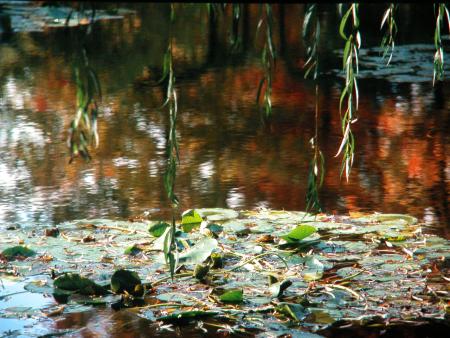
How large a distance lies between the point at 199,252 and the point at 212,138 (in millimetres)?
2389

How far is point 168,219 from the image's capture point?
3.98 metres

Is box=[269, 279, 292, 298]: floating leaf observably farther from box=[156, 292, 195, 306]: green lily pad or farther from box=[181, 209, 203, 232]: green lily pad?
box=[181, 209, 203, 232]: green lily pad

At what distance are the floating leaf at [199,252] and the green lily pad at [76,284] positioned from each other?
0.32 m

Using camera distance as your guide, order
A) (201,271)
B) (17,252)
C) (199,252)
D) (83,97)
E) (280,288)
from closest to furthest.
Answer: (83,97)
(280,288)
(201,271)
(199,252)
(17,252)

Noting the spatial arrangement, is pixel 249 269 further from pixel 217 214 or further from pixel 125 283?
pixel 217 214

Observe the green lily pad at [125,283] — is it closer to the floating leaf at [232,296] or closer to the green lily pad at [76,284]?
the green lily pad at [76,284]

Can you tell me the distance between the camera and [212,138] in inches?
223

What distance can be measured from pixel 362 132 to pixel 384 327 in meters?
3.07

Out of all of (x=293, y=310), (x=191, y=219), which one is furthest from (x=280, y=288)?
(x=191, y=219)

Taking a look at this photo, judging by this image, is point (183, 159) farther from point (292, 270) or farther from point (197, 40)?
point (197, 40)

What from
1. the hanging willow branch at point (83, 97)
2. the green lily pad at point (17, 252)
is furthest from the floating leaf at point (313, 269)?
the hanging willow branch at point (83, 97)


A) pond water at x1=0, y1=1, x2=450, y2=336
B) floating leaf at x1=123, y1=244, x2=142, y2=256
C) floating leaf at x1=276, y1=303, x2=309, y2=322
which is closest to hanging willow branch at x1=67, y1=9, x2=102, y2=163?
pond water at x1=0, y1=1, x2=450, y2=336

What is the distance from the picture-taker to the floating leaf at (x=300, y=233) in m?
3.46

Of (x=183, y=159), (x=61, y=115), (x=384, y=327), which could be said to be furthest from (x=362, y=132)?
(x=384, y=327)
